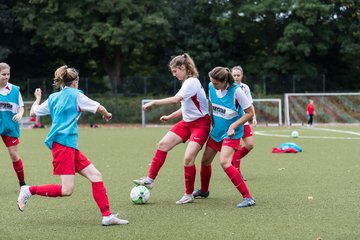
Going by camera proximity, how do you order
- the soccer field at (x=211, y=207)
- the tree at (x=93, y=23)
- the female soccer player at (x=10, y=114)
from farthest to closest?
the tree at (x=93, y=23)
the female soccer player at (x=10, y=114)
the soccer field at (x=211, y=207)

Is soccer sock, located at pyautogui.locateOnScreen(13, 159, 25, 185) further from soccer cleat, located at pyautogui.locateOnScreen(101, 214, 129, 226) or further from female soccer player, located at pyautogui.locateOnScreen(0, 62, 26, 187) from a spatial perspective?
soccer cleat, located at pyautogui.locateOnScreen(101, 214, 129, 226)

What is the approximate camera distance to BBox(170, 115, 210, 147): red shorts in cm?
843

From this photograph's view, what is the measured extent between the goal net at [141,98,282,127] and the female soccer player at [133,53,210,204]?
24.3m

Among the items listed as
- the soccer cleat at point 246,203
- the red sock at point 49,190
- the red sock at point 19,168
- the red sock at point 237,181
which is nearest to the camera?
the red sock at point 49,190

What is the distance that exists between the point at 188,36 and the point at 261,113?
1128 cm

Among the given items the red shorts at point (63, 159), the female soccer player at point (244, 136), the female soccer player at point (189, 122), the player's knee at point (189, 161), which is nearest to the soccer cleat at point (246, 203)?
the female soccer player at point (189, 122)

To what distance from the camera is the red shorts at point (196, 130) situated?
8.43m

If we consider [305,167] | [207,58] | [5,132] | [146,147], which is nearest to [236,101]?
[5,132]

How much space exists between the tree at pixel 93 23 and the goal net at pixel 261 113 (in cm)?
515

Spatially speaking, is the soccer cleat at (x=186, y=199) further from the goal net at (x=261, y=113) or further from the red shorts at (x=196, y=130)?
the goal net at (x=261, y=113)

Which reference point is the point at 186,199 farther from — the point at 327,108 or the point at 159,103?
the point at 327,108

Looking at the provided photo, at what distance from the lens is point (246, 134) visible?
422 inches

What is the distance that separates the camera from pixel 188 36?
141 feet

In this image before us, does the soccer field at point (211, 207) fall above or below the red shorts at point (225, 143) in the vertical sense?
below
